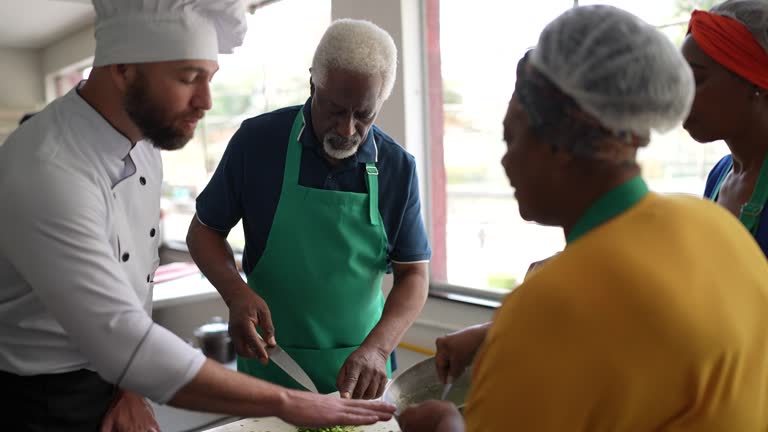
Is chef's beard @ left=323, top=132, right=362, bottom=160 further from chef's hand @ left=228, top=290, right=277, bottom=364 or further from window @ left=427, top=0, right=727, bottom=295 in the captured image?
window @ left=427, top=0, right=727, bottom=295

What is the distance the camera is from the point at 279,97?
3.79 meters

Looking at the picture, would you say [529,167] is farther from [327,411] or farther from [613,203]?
[327,411]

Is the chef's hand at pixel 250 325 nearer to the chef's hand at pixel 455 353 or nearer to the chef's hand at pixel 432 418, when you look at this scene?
the chef's hand at pixel 455 353

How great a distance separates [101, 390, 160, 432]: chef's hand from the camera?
1356 mm

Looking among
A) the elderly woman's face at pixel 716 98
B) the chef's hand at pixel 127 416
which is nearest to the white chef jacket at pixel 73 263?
the chef's hand at pixel 127 416

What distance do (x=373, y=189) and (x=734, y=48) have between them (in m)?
0.92

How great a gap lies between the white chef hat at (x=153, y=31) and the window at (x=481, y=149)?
5.01ft

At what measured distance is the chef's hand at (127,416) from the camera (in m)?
1.36

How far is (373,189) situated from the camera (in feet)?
5.62

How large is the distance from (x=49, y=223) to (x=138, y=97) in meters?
0.30

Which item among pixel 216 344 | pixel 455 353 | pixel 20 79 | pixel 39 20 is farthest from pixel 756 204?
pixel 20 79

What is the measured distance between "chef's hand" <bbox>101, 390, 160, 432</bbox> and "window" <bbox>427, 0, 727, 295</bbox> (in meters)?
1.64

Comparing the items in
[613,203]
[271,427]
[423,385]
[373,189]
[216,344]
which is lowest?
[216,344]

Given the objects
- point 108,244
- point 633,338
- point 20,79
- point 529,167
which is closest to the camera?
point 633,338
